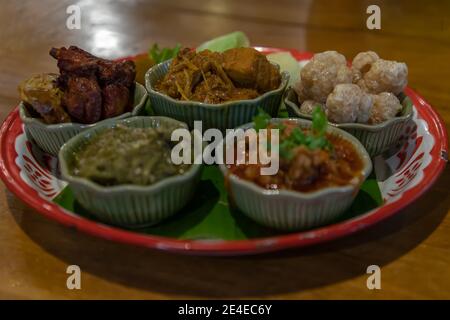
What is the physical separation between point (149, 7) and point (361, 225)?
10.7ft

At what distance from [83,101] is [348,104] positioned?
1.12 m

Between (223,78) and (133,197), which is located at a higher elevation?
(223,78)

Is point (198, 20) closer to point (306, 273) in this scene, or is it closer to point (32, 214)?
point (32, 214)

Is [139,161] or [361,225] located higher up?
[139,161]

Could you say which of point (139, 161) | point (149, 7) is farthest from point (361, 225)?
point (149, 7)

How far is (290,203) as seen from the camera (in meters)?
1.73

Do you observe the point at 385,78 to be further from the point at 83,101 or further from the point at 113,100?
the point at 83,101

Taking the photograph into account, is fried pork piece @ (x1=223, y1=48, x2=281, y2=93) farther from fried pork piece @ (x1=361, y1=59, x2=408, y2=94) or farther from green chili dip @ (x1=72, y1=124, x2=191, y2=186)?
green chili dip @ (x1=72, y1=124, x2=191, y2=186)

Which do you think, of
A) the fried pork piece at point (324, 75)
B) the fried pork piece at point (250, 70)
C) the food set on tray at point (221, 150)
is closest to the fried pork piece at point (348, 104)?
the food set on tray at point (221, 150)

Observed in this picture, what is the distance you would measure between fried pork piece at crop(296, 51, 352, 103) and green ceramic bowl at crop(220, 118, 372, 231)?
490 millimetres

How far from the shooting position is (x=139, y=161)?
71.9 inches

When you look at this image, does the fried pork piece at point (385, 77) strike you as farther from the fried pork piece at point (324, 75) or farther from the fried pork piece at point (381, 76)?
A: the fried pork piece at point (324, 75)

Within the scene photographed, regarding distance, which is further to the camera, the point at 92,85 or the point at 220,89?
the point at 220,89

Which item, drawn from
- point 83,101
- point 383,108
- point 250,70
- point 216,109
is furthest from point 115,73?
point 383,108
